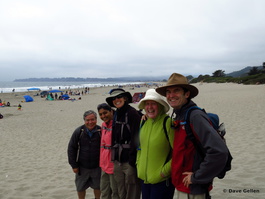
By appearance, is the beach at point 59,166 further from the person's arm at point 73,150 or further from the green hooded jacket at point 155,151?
the green hooded jacket at point 155,151

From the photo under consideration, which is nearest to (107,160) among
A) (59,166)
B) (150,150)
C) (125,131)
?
(125,131)

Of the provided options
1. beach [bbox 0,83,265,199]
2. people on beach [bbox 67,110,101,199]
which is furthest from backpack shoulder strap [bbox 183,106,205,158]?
beach [bbox 0,83,265,199]

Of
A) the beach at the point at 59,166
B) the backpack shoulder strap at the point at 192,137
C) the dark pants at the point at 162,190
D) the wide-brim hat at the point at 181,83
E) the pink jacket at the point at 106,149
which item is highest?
the wide-brim hat at the point at 181,83

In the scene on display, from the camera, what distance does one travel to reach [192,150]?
6.09 feet

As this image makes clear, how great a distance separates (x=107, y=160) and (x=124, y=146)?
43 centimetres

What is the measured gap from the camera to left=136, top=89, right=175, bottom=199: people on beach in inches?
85.4

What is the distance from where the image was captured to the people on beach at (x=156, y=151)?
2.17m

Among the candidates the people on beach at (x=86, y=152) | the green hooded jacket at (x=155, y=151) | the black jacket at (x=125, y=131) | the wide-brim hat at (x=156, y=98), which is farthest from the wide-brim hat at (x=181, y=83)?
the people on beach at (x=86, y=152)

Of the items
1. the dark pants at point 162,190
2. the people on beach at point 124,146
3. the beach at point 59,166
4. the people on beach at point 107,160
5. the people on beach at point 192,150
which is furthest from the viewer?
the beach at point 59,166

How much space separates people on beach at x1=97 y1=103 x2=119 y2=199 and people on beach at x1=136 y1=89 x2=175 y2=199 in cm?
61

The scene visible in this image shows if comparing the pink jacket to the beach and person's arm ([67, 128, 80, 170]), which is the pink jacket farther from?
the beach

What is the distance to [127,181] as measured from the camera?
8.63 feet

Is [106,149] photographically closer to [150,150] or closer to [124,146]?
[124,146]

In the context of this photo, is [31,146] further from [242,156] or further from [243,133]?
[243,133]
